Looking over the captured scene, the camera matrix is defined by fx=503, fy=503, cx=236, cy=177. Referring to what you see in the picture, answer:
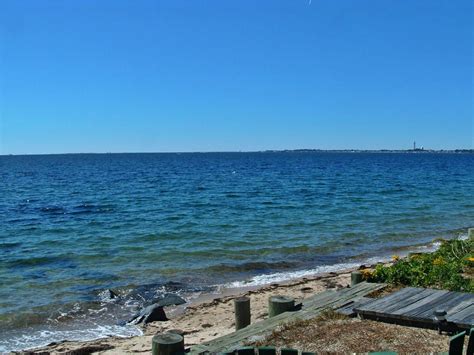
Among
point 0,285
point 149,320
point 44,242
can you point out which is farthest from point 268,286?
point 44,242

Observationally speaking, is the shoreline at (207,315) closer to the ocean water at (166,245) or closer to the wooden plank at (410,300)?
the ocean water at (166,245)

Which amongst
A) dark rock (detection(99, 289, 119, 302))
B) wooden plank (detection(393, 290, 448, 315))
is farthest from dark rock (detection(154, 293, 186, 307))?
wooden plank (detection(393, 290, 448, 315))

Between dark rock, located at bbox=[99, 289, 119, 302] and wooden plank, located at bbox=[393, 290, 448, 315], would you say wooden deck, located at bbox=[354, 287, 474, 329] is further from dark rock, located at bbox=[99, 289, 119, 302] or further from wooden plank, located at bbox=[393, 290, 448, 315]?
dark rock, located at bbox=[99, 289, 119, 302]

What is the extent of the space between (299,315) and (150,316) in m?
4.07

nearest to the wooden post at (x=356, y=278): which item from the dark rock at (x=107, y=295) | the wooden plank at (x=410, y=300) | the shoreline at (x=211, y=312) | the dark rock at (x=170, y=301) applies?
the wooden plank at (x=410, y=300)

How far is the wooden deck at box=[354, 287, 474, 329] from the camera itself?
21.3ft

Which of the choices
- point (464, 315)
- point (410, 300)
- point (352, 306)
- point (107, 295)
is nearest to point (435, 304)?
point (410, 300)

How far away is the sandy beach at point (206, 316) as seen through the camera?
8547mm

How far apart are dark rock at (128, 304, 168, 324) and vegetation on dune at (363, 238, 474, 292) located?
4189 millimetres

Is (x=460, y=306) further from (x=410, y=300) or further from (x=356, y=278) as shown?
(x=356, y=278)

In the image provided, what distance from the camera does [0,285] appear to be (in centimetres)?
1305

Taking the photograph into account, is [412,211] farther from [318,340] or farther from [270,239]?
[318,340]

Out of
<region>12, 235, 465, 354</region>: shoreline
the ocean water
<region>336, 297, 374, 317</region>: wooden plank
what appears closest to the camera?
<region>336, 297, 374, 317</region>: wooden plank

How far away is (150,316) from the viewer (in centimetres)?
1018
